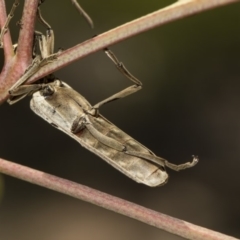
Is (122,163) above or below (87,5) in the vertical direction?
below

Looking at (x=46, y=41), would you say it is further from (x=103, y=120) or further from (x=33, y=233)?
(x=33, y=233)

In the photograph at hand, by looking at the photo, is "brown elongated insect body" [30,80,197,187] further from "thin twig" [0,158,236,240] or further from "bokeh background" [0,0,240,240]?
"bokeh background" [0,0,240,240]

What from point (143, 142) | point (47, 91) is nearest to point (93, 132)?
point (47, 91)

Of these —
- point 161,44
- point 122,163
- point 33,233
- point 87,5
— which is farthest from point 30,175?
point 33,233

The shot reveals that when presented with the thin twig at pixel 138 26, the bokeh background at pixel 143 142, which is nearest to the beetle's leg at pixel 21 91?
the thin twig at pixel 138 26

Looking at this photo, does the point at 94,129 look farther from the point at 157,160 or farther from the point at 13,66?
the point at 13,66

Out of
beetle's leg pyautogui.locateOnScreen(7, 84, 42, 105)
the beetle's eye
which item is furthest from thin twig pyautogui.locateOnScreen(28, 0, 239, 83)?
the beetle's eye

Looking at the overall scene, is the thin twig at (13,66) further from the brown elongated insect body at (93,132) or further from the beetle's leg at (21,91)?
the brown elongated insect body at (93,132)
